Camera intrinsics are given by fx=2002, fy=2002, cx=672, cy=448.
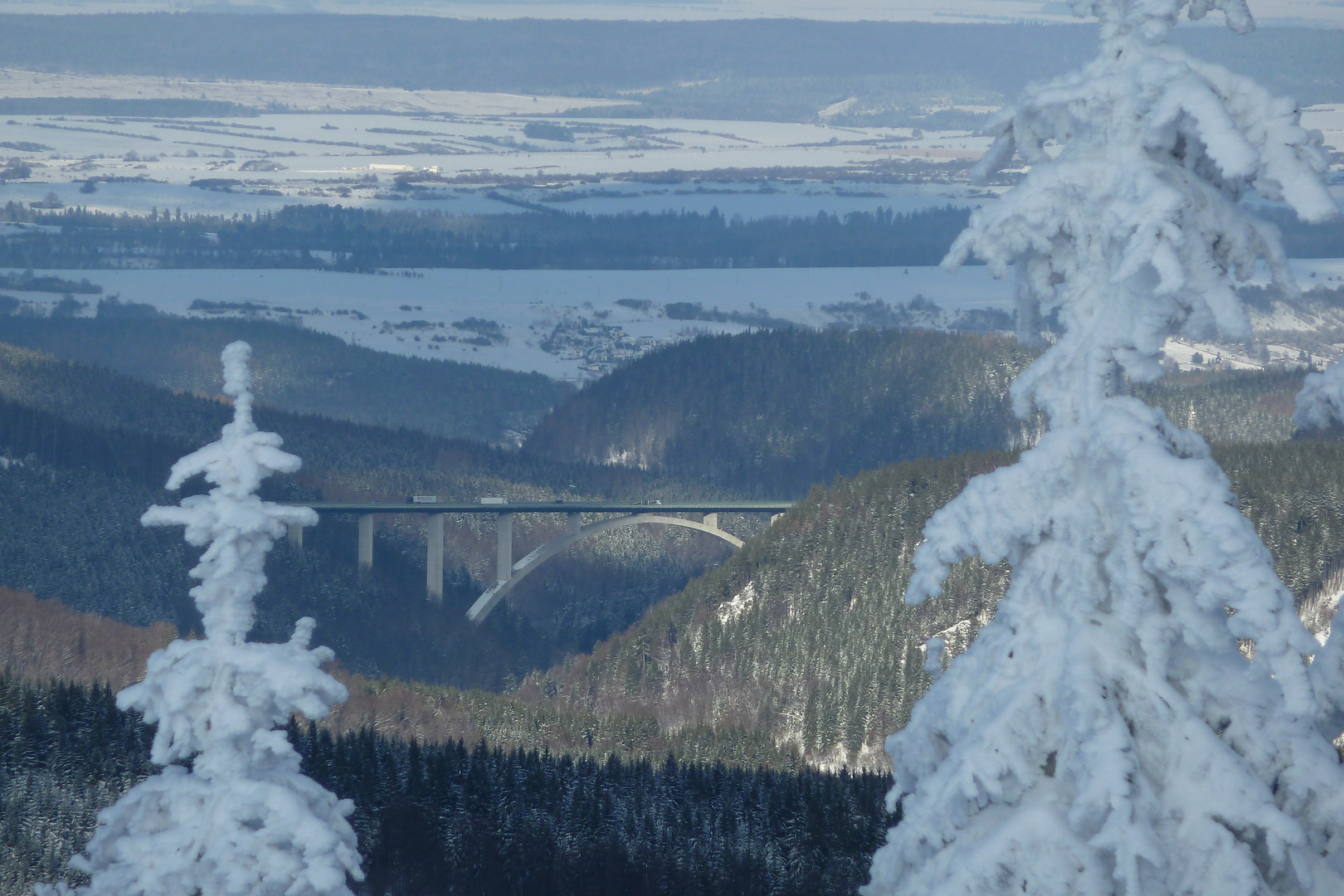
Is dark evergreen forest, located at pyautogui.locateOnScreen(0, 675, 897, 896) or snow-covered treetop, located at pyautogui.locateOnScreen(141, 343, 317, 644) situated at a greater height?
snow-covered treetop, located at pyautogui.locateOnScreen(141, 343, 317, 644)

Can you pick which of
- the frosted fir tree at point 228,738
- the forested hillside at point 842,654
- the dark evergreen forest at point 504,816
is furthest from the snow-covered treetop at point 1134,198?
the forested hillside at point 842,654

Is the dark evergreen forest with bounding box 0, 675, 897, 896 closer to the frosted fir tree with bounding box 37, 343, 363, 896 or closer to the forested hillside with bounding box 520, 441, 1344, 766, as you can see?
the forested hillside with bounding box 520, 441, 1344, 766

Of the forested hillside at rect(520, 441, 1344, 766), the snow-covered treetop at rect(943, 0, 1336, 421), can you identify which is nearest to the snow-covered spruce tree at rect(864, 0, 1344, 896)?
the snow-covered treetop at rect(943, 0, 1336, 421)

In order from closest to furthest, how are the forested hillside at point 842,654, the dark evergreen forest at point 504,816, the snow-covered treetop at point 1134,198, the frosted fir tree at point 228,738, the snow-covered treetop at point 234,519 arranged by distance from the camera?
1. the snow-covered treetop at point 1134,198
2. the frosted fir tree at point 228,738
3. the snow-covered treetop at point 234,519
4. the dark evergreen forest at point 504,816
5. the forested hillside at point 842,654

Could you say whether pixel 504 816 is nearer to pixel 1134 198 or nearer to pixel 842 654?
pixel 842 654

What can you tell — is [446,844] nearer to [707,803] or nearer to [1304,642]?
[707,803]

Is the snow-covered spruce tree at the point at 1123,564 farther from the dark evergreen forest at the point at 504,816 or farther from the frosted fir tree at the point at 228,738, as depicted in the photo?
the dark evergreen forest at the point at 504,816
